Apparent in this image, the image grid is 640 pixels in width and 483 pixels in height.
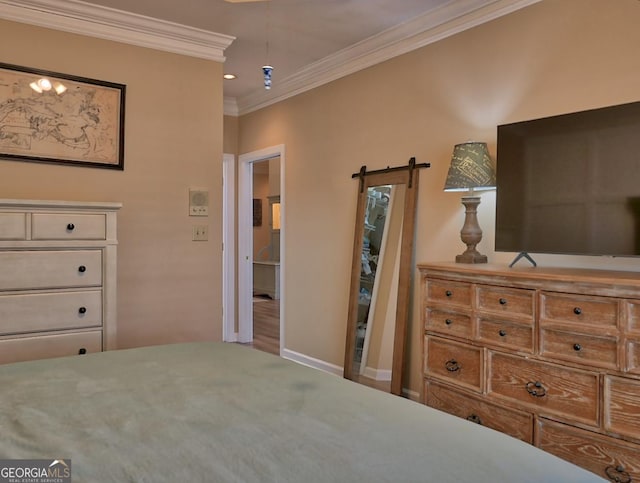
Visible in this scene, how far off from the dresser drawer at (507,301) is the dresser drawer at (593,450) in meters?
0.47

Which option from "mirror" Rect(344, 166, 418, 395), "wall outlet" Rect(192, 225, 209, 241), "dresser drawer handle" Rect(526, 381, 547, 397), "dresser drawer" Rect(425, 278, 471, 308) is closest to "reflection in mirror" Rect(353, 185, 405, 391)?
"mirror" Rect(344, 166, 418, 395)

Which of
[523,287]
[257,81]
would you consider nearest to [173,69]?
[257,81]

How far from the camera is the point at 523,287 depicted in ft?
7.13

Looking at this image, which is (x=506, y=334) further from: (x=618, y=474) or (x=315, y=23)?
(x=315, y=23)

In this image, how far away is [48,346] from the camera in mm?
2549

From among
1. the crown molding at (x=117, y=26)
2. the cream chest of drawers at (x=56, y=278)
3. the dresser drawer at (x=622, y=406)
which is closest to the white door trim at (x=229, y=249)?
the crown molding at (x=117, y=26)

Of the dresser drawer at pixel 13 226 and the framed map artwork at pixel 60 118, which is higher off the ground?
the framed map artwork at pixel 60 118

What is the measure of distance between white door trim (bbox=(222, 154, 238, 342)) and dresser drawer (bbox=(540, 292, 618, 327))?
12.7 feet

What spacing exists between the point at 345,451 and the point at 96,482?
428 mm

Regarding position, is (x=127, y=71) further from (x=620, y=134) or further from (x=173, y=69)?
(x=620, y=134)

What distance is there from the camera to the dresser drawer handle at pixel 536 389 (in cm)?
210

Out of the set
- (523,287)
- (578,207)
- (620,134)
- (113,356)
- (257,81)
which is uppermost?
(257,81)

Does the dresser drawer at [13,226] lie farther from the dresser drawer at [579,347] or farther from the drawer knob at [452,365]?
the dresser drawer at [579,347]

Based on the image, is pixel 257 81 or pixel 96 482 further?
pixel 257 81
